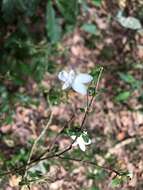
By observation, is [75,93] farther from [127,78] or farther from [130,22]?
[130,22]

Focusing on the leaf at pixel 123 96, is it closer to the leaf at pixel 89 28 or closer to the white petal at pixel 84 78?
the leaf at pixel 89 28

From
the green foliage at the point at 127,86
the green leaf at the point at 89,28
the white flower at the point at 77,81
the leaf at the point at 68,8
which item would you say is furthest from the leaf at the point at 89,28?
the white flower at the point at 77,81

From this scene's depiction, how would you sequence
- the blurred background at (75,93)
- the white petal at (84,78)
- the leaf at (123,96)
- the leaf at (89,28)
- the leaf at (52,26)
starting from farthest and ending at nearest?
the leaf at (89,28), the leaf at (123,96), the leaf at (52,26), the blurred background at (75,93), the white petal at (84,78)

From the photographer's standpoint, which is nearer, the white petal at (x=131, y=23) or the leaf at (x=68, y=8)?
the leaf at (x=68, y=8)

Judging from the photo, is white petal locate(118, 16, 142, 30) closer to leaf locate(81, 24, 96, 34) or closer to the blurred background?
the blurred background

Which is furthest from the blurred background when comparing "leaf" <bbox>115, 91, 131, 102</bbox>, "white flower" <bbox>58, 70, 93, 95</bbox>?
"white flower" <bbox>58, 70, 93, 95</bbox>

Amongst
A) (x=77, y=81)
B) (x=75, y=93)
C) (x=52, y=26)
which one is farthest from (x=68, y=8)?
(x=77, y=81)
